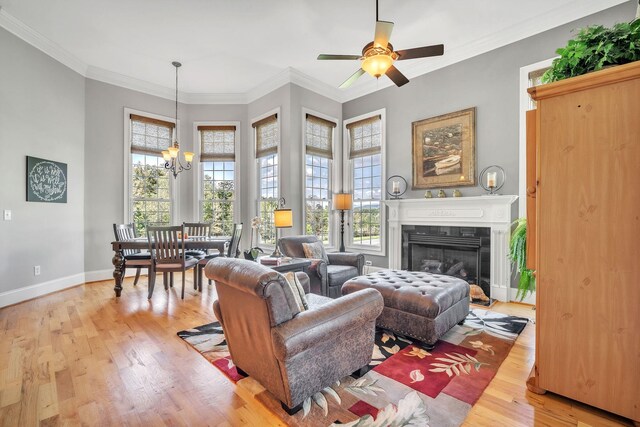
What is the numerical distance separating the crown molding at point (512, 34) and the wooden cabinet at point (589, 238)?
2.68 metres

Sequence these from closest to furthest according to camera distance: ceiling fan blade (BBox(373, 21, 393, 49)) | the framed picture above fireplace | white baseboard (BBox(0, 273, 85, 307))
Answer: ceiling fan blade (BBox(373, 21, 393, 49)) < white baseboard (BBox(0, 273, 85, 307)) < the framed picture above fireplace

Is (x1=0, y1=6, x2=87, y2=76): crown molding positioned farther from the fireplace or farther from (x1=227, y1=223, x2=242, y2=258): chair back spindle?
the fireplace

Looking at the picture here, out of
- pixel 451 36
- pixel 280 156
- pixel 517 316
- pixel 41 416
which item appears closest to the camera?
pixel 41 416

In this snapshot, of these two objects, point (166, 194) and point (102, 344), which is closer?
point (102, 344)

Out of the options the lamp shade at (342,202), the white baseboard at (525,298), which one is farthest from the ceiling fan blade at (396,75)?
the white baseboard at (525,298)

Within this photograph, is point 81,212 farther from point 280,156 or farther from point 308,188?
point 308,188

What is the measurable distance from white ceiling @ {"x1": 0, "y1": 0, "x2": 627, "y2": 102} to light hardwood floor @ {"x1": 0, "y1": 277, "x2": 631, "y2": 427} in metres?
3.54

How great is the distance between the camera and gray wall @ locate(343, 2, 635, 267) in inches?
141

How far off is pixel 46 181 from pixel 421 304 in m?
5.13

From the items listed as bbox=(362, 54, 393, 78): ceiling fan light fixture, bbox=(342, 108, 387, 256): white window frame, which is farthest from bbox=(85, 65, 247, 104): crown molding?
bbox=(362, 54, 393, 78): ceiling fan light fixture

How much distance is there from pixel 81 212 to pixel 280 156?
11.0 feet

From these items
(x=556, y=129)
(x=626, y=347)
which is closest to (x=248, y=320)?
(x=626, y=347)

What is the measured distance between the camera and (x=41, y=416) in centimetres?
166

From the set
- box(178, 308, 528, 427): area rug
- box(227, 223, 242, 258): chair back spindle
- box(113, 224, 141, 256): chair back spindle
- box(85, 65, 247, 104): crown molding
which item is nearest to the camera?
box(178, 308, 528, 427): area rug
